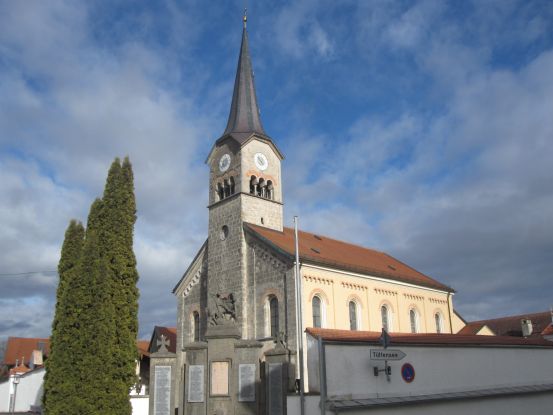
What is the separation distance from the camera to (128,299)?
21.5 m

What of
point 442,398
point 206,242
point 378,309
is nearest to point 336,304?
point 378,309

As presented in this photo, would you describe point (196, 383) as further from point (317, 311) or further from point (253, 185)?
point (253, 185)

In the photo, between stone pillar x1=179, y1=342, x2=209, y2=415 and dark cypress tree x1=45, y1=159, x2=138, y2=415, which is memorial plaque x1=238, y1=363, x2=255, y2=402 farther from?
dark cypress tree x1=45, y1=159, x2=138, y2=415

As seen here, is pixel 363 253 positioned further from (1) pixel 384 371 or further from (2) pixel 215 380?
(1) pixel 384 371

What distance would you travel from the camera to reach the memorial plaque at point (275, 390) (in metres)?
21.0

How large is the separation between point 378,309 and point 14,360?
45190 mm

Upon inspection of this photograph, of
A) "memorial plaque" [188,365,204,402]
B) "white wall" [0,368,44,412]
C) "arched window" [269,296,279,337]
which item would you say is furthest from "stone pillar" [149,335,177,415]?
"white wall" [0,368,44,412]

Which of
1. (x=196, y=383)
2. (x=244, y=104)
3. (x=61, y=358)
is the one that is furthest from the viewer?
(x=244, y=104)

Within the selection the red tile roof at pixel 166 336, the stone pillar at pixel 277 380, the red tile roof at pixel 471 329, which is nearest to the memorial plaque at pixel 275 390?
the stone pillar at pixel 277 380

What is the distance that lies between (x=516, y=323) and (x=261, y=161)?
94.3 feet

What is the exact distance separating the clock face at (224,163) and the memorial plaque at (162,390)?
1634 cm

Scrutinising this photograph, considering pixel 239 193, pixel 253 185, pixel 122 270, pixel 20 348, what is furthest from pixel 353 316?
pixel 20 348

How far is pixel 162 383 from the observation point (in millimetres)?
24672

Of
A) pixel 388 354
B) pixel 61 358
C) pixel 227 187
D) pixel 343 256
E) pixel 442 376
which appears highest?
pixel 227 187
